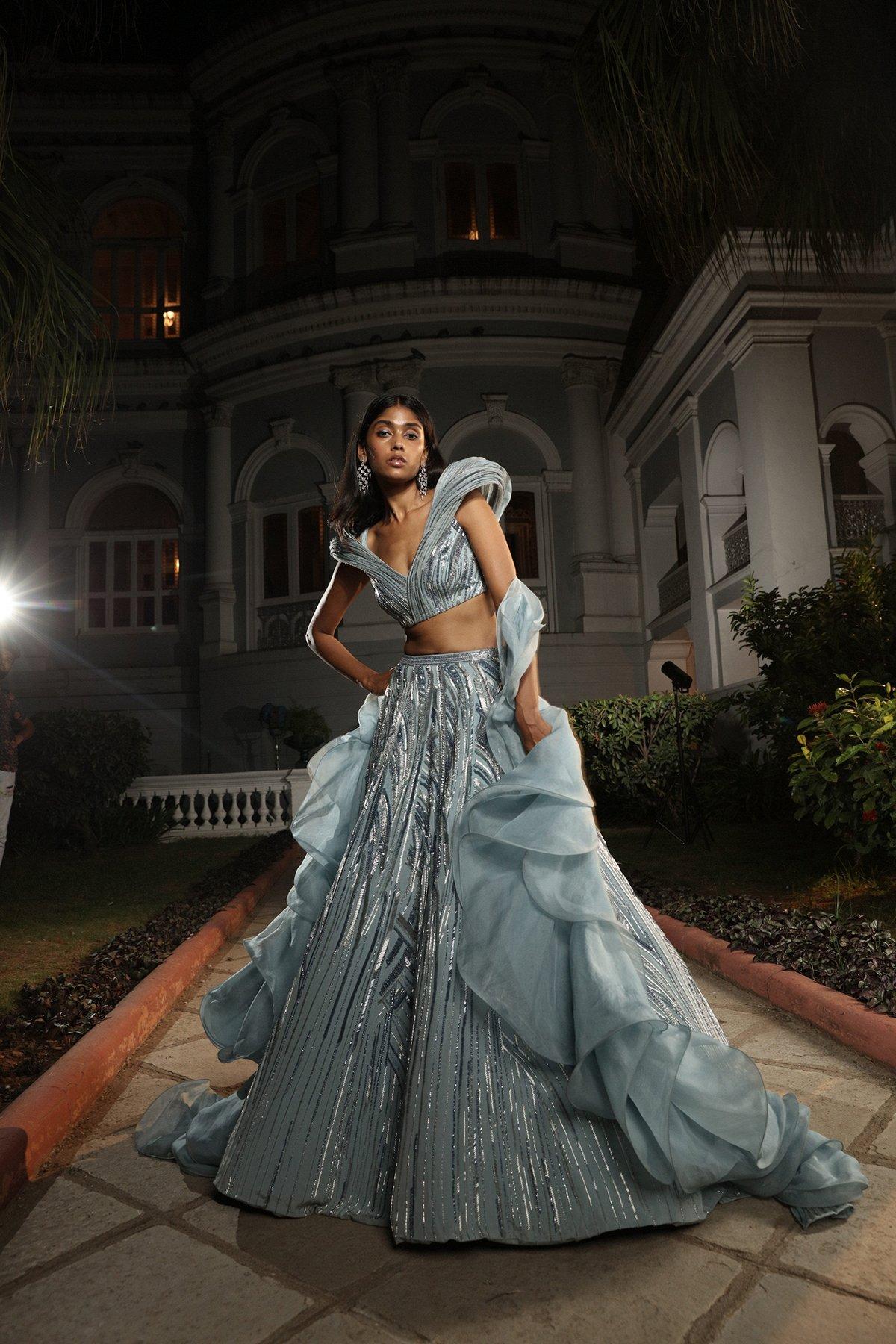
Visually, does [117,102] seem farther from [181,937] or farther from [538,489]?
[181,937]

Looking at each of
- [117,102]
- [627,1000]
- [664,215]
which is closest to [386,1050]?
[627,1000]

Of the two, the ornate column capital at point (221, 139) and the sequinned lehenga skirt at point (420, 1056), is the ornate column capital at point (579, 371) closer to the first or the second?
the ornate column capital at point (221, 139)

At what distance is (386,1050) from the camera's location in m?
2.19

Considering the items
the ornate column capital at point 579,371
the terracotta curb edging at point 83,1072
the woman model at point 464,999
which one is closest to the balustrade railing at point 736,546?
the ornate column capital at point 579,371

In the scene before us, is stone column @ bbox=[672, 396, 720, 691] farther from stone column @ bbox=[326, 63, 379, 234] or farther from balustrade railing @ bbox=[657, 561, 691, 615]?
stone column @ bbox=[326, 63, 379, 234]

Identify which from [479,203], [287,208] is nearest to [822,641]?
[479,203]

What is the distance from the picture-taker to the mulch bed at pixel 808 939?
3486mm

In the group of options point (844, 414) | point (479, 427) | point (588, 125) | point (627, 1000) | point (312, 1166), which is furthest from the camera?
point (479, 427)

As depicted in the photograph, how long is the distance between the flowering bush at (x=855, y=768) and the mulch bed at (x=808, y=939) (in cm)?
54

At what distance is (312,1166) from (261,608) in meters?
15.2

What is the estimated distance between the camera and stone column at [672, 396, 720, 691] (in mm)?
12305

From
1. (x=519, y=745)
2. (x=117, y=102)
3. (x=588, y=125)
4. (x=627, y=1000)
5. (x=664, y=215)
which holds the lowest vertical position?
(x=627, y=1000)

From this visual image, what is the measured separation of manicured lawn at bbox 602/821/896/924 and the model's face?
10.9 feet

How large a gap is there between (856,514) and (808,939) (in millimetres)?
8396
